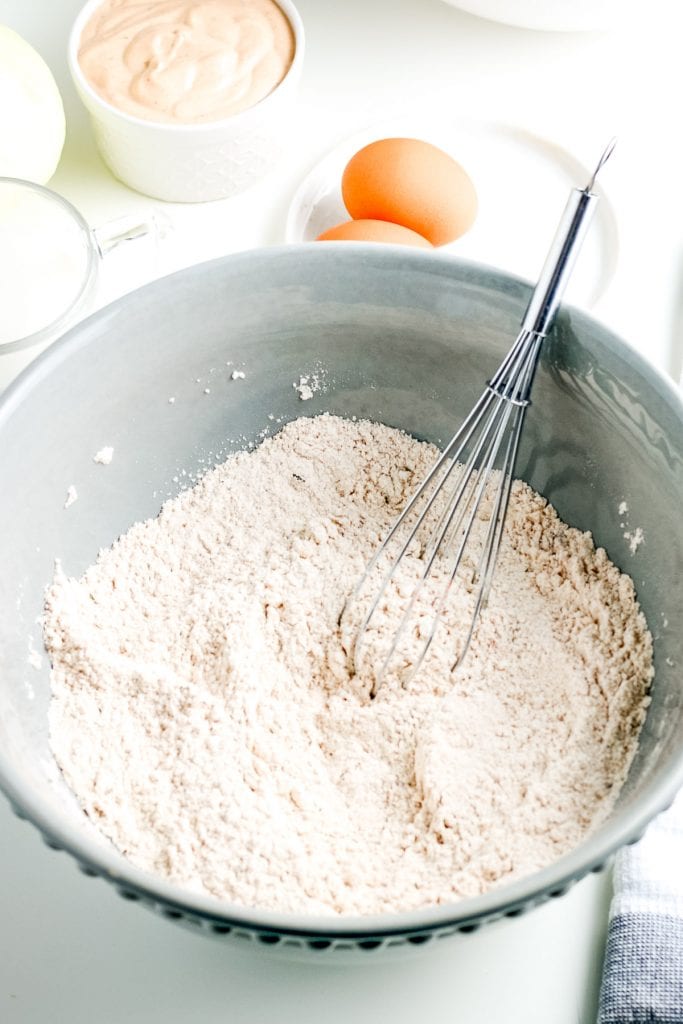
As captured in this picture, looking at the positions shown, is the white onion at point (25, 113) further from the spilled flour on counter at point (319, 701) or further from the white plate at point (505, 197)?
the spilled flour on counter at point (319, 701)

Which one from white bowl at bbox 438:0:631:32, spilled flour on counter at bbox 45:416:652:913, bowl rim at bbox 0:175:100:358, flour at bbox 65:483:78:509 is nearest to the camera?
spilled flour on counter at bbox 45:416:652:913

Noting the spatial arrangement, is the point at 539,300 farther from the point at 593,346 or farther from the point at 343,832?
the point at 343,832

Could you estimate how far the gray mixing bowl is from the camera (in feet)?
2.18

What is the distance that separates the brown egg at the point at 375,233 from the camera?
866 millimetres

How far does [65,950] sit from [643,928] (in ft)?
1.21

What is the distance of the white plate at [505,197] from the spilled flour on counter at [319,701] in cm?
25

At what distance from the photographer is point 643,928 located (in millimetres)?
643

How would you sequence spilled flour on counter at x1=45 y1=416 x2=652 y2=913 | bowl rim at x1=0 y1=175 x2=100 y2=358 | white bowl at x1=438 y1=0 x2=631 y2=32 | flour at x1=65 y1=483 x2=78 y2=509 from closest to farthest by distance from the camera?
spilled flour on counter at x1=45 y1=416 x2=652 y2=913, flour at x1=65 y1=483 x2=78 y2=509, bowl rim at x1=0 y1=175 x2=100 y2=358, white bowl at x1=438 y1=0 x2=631 y2=32

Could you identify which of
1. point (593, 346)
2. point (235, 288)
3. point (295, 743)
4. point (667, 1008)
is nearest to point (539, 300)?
point (593, 346)

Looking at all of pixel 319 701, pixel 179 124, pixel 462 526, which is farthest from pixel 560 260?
pixel 179 124

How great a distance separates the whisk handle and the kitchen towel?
336mm

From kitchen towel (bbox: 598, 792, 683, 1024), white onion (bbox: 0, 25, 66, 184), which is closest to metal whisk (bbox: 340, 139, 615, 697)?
kitchen towel (bbox: 598, 792, 683, 1024)

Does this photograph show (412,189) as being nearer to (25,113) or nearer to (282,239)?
(282,239)

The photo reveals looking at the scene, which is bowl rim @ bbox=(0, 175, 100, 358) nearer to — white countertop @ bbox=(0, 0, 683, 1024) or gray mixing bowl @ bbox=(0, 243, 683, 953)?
white countertop @ bbox=(0, 0, 683, 1024)
